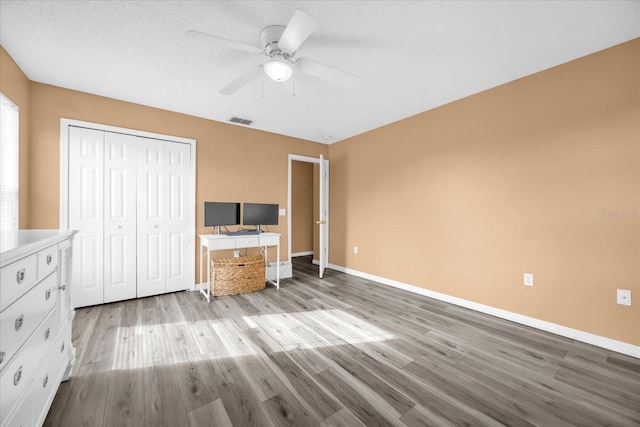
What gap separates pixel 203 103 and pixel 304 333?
2.97 m

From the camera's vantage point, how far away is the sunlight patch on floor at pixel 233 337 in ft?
6.75

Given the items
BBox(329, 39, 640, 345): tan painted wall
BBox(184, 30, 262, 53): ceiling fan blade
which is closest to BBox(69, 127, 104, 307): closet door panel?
BBox(184, 30, 262, 53): ceiling fan blade

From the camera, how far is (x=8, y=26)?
75.0 inches

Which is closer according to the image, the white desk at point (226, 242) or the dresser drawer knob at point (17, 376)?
the dresser drawer knob at point (17, 376)

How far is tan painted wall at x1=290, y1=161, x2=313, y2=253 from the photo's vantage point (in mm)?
6453

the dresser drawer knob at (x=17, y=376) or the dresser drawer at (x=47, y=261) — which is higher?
the dresser drawer at (x=47, y=261)

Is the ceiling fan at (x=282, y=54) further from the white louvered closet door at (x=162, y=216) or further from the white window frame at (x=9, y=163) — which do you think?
the white window frame at (x=9, y=163)

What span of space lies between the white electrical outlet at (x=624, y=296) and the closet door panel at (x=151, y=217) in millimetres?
4740

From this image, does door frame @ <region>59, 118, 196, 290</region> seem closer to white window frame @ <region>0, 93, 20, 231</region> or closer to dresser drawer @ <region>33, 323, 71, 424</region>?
white window frame @ <region>0, 93, 20, 231</region>

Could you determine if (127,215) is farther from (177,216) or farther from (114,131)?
(114,131)

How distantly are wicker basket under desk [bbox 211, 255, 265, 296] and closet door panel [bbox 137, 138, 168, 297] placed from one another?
70 centimetres

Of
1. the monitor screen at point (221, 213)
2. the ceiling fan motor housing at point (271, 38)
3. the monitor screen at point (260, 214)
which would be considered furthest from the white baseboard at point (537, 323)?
the ceiling fan motor housing at point (271, 38)

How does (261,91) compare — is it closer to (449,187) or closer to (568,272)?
(449,187)

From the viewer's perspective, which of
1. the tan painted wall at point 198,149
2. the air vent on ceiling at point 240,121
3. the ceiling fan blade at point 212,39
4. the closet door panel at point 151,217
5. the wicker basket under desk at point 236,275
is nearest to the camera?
the ceiling fan blade at point 212,39
